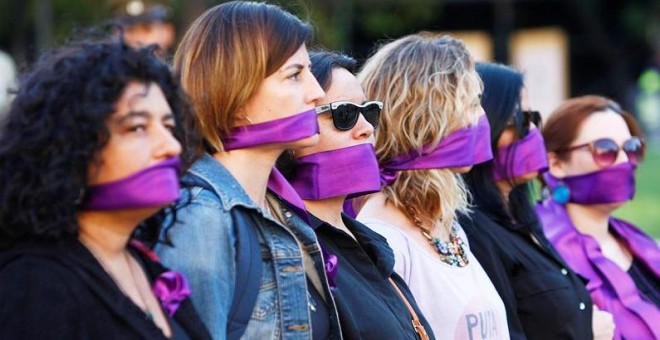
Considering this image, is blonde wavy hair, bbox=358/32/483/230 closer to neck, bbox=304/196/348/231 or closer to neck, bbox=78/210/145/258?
neck, bbox=304/196/348/231

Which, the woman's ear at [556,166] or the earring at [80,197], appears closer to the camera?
the earring at [80,197]

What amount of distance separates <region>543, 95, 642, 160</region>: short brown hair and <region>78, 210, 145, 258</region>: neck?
3452 millimetres

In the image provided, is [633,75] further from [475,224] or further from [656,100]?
[475,224]

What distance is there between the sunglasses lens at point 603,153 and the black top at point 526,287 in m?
0.88

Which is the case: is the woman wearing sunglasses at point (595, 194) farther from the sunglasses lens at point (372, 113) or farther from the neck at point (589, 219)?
the sunglasses lens at point (372, 113)

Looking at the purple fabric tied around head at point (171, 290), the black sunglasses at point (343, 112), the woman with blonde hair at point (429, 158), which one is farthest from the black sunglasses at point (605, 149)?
the purple fabric tied around head at point (171, 290)

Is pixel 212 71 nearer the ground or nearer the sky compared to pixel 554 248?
nearer the sky

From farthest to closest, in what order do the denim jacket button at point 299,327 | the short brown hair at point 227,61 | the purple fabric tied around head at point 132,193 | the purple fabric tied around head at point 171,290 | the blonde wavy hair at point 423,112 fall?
the blonde wavy hair at point 423,112 → the short brown hair at point 227,61 → the denim jacket button at point 299,327 → the purple fabric tied around head at point 171,290 → the purple fabric tied around head at point 132,193

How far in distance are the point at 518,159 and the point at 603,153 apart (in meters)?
0.73

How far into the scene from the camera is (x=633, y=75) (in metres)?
35.1

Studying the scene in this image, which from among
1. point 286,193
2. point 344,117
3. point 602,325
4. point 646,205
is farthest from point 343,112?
point 646,205

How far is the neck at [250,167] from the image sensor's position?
330cm

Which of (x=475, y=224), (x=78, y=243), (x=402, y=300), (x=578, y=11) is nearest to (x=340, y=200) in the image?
(x=402, y=300)

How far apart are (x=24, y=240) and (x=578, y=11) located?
106 ft
